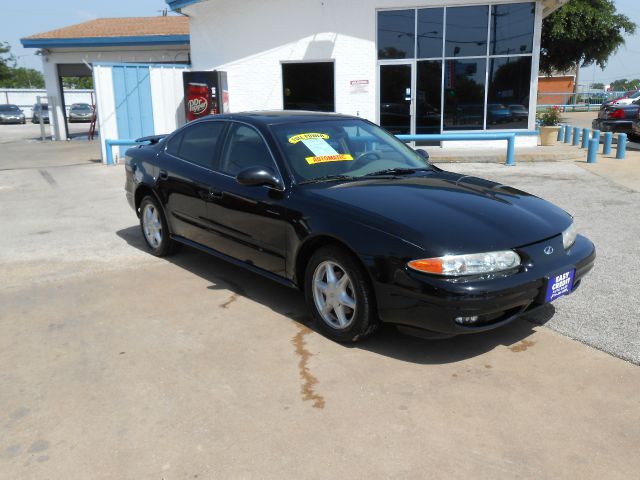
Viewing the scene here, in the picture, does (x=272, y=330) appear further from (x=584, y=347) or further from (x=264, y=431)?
(x=584, y=347)

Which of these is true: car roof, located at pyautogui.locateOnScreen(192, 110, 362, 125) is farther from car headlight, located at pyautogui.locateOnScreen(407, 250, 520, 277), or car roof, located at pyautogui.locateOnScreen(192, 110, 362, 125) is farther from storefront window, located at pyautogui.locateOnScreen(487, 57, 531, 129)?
storefront window, located at pyautogui.locateOnScreen(487, 57, 531, 129)

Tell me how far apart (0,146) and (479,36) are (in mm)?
17778

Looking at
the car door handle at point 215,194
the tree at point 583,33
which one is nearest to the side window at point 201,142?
the car door handle at point 215,194

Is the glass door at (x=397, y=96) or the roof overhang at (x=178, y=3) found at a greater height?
the roof overhang at (x=178, y=3)

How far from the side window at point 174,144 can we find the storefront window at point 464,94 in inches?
450

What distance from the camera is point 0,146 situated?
22484 millimetres

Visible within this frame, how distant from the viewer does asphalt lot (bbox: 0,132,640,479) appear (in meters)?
2.88

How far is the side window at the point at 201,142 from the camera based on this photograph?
5.39 m

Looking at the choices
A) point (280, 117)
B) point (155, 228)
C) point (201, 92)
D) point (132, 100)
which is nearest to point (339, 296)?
point (280, 117)

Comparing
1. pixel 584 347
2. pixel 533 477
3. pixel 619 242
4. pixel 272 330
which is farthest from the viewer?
pixel 619 242

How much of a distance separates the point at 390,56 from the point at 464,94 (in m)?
2.25

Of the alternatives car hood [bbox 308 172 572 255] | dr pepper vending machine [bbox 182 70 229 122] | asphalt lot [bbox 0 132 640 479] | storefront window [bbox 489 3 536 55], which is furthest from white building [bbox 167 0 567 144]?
car hood [bbox 308 172 572 255]

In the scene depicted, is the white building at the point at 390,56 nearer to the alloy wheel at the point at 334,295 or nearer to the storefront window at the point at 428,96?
the storefront window at the point at 428,96

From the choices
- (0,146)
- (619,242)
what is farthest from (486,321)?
(0,146)
